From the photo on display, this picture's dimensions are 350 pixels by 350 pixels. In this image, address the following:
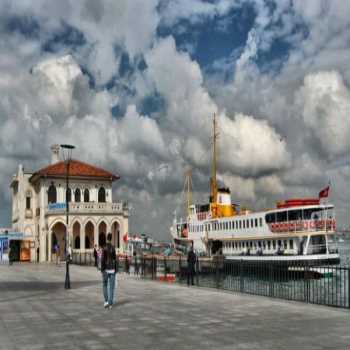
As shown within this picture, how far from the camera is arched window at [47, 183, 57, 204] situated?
180ft

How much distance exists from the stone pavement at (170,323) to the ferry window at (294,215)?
20.1 metres

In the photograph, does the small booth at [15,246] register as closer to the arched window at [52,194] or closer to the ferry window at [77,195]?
the arched window at [52,194]

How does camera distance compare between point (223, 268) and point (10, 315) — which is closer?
point (10, 315)

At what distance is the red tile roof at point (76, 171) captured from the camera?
180ft

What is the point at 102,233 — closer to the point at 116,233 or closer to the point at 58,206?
the point at 116,233

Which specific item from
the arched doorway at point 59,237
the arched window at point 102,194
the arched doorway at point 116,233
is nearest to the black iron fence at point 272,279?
the arched doorway at point 116,233

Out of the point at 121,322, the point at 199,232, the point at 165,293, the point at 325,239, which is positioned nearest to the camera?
the point at 121,322

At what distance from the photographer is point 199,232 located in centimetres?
5125

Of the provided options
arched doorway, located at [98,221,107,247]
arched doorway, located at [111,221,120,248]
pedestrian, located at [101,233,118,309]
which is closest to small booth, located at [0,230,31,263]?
arched doorway, located at [98,221,107,247]

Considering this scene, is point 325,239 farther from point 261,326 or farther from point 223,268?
point 261,326

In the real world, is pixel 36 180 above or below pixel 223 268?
above

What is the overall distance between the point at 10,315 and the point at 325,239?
1102 inches

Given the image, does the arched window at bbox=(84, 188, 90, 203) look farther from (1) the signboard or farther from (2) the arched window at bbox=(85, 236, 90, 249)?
(1) the signboard

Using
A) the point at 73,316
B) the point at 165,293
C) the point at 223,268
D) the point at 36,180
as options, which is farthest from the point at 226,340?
the point at 36,180
